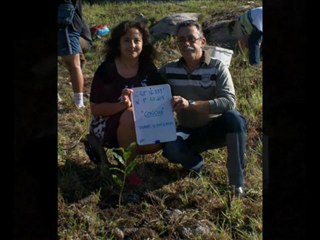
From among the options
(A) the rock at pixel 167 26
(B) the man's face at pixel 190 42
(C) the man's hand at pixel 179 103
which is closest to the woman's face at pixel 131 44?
(B) the man's face at pixel 190 42

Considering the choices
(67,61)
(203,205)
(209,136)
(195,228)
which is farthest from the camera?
(67,61)

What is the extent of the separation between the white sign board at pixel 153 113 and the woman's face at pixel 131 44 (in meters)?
0.33

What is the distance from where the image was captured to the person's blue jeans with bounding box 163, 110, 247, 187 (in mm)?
3898

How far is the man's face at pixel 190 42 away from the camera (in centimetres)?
401

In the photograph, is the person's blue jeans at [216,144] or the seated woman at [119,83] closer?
the person's blue jeans at [216,144]

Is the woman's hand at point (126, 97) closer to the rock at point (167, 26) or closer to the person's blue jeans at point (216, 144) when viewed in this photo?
the person's blue jeans at point (216, 144)

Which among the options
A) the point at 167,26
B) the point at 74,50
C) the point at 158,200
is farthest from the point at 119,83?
the point at 167,26

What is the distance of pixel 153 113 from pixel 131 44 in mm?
478

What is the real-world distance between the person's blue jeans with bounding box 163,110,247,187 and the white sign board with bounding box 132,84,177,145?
0.11 meters
